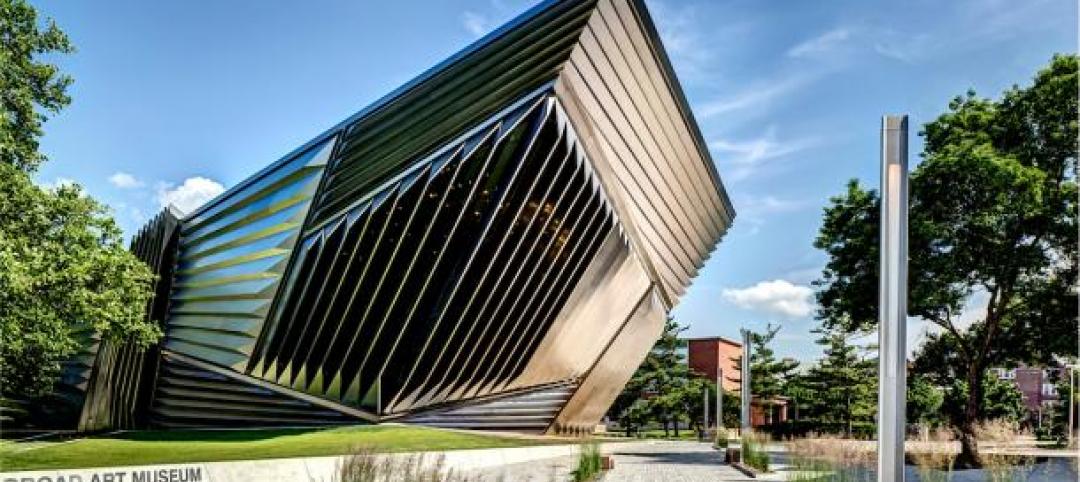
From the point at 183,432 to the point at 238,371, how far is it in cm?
374

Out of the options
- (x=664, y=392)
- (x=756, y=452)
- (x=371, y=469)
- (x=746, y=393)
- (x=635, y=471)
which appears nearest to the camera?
(x=371, y=469)

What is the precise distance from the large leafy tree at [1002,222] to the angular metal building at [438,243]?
21.3 ft

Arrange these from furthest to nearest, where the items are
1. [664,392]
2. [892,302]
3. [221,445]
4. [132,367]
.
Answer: [664,392] < [132,367] < [221,445] < [892,302]

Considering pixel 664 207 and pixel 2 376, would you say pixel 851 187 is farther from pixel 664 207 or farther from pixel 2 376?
pixel 2 376

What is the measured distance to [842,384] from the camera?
156 feet

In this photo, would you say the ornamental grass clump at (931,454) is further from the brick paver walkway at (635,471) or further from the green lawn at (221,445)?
the green lawn at (221,445)

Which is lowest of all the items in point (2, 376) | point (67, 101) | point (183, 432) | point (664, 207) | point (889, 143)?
point (183, 432)

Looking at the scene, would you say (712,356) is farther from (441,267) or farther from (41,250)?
(41,250)

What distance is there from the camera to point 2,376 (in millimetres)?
19469

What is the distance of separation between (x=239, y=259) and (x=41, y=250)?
424cm

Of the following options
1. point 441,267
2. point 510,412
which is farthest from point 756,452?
point 441,267

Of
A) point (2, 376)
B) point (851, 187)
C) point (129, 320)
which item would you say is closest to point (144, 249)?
point (2, 376)

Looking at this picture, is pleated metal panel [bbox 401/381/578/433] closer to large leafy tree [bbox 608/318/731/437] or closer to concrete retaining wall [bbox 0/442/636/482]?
concrete retaining wall [bbox 0/442/636/482]

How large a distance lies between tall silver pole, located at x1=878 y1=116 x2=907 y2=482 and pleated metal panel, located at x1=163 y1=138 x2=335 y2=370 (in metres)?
13.9
